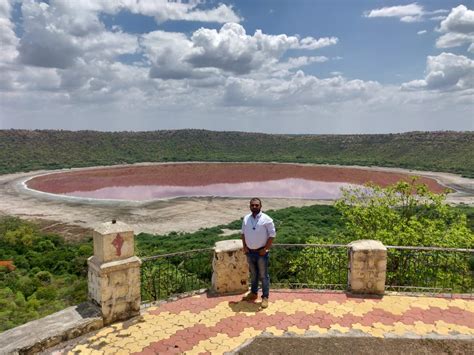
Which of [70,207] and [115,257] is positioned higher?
[115,257]

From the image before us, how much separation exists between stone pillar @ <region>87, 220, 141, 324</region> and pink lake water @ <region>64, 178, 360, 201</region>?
1575 inches

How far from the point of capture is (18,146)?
100375mm

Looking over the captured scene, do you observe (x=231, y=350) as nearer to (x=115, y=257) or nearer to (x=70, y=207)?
(x=115, y=257)

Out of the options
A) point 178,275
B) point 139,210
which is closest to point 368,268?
point 178,275

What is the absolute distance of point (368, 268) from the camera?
8.04 m

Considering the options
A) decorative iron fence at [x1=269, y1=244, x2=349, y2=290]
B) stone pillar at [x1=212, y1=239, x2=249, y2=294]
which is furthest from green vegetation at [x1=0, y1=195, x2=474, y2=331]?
stone pillar at [x1=212, y1=239, x2=249, y2=294]

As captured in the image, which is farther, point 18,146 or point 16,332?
point 18,146

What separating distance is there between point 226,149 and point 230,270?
120985 mm

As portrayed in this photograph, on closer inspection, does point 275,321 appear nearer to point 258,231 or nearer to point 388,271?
point 258,231

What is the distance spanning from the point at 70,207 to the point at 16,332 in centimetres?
3627

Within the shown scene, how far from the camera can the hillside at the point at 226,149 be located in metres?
90.3

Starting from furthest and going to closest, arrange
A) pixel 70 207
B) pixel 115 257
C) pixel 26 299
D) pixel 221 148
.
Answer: pixel 221 148, pixel 70 207, pixel 26 299, pixel 115 257

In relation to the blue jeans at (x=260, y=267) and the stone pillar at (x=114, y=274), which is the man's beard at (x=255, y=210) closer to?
the blue jeans at (x=260, y=267)

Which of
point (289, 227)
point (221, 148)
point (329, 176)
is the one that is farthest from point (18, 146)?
point (289, 227)
